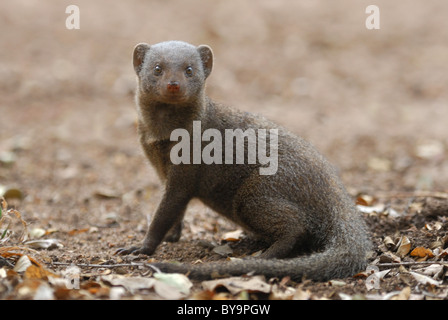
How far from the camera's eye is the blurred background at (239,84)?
743 cm

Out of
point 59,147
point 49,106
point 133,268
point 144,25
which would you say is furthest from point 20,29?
point 133,268

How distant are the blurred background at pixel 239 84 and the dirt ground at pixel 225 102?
4 centimetres

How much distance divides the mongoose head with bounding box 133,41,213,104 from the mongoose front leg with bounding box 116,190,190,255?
2.54 feet

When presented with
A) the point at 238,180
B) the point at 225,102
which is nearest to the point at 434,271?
the point at 238,180

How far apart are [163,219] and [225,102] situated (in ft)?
17.7

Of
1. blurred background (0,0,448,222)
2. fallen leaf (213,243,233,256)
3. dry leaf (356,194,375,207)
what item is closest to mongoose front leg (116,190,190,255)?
fallen leaf (213,243,233,256)

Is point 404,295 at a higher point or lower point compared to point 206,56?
lower

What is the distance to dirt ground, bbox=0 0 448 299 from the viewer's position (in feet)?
16.6

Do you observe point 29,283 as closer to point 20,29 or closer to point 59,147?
point 59,147

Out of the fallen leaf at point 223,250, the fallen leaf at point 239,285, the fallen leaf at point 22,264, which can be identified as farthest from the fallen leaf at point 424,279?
the fallen leaf at point 22,264

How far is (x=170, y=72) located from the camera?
4309mm

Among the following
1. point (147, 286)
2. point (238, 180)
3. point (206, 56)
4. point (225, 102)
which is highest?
point (206, 56)

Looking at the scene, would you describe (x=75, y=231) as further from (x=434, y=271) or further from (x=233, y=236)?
(x=434, y=271)
